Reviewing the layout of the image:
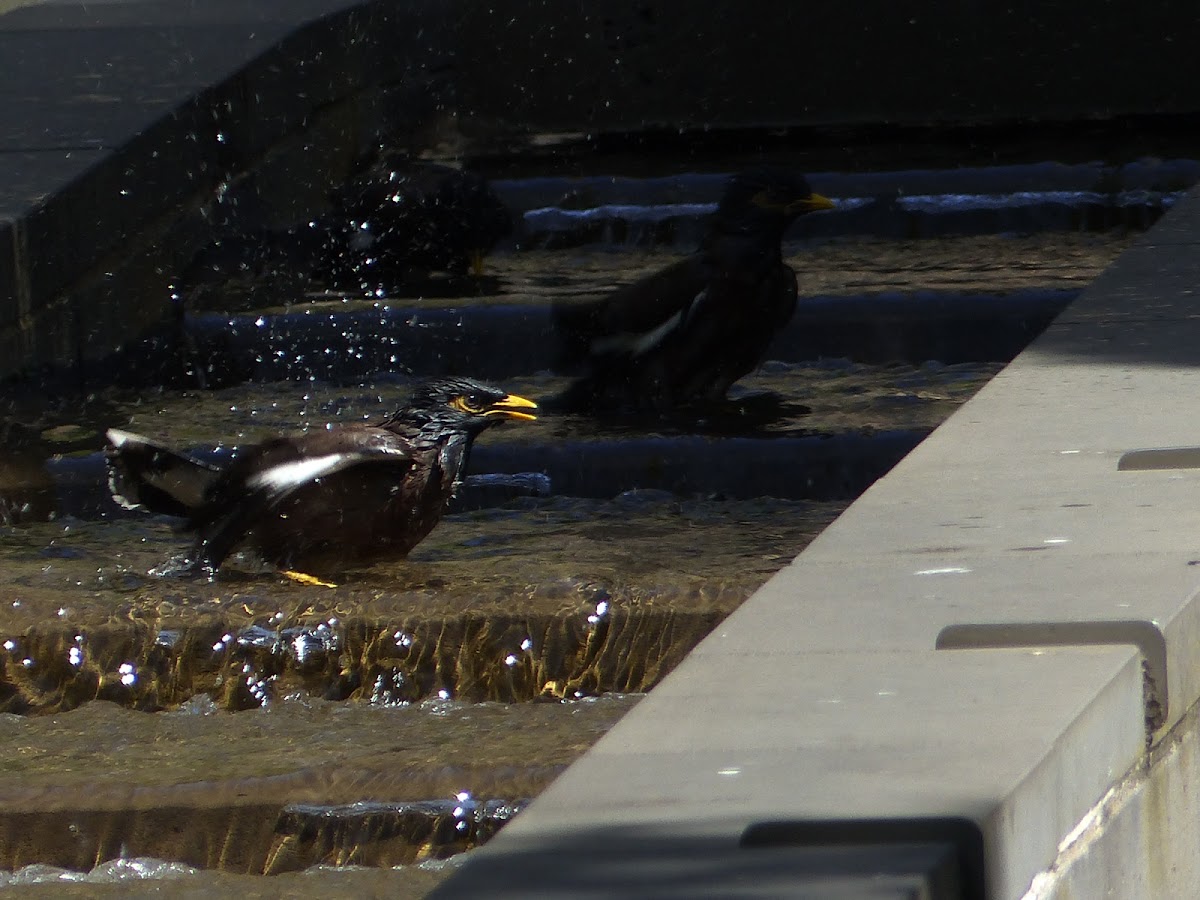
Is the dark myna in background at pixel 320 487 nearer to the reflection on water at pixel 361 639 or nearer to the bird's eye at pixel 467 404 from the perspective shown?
the bird's eye at pixel 467 404

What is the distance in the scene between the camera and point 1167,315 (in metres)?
4.68

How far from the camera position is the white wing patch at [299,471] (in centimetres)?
487

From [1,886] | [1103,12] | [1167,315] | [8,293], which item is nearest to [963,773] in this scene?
[1,886]

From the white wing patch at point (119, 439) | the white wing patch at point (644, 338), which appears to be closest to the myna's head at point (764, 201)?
the white wing patch at point (644, 338)

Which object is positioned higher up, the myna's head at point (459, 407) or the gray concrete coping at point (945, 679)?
the gray concrete coping at point (945, 679)

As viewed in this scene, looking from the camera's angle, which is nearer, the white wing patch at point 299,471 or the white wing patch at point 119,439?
the white wing patch at point 299,471

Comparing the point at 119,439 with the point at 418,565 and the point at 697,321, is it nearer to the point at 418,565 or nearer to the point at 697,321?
the point at 418,565

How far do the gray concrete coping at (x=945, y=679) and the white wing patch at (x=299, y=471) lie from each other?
1536 mm

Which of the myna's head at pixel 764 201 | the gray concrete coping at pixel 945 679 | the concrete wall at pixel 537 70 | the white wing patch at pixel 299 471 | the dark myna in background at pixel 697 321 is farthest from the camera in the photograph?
the concrete wall at pixel 537 70

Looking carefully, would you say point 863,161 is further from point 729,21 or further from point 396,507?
point 396,507

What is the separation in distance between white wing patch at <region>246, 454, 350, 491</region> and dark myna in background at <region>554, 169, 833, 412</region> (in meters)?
1.85

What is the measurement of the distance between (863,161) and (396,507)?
189 inches

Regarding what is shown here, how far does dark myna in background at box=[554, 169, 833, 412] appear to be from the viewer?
6.56 metres

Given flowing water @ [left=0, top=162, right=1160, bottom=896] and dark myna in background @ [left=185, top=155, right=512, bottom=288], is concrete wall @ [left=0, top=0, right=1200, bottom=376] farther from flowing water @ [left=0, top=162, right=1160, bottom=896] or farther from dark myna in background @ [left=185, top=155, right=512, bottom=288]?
flowing water @ [left=0, top=162, right=1160, bottom=896]
